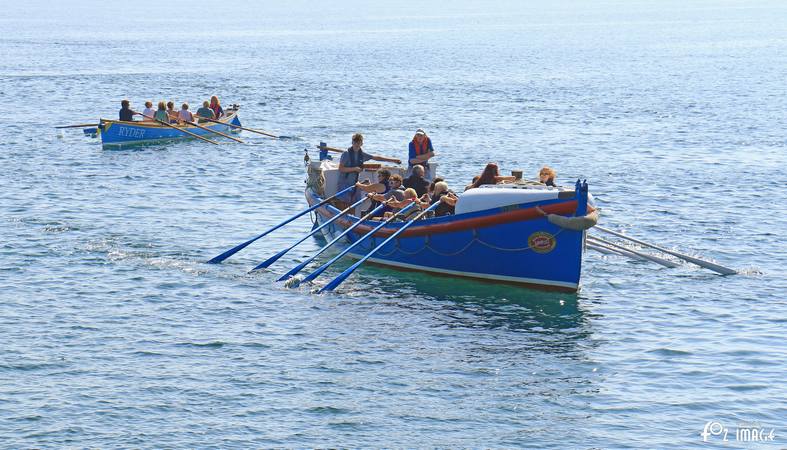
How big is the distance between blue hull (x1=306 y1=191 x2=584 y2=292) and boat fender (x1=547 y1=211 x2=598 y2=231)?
0.38ft

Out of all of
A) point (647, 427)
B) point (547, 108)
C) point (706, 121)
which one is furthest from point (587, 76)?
point (647, 427)

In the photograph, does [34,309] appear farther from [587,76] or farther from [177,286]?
[587,76]

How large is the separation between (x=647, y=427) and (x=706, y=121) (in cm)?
3808

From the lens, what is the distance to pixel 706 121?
50906 millimetres

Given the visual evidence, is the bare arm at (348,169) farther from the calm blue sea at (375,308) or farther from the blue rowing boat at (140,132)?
the blue rowing boat at (140,132)

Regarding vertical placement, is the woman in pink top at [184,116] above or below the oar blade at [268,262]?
above

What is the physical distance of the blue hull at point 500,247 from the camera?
1984 cm

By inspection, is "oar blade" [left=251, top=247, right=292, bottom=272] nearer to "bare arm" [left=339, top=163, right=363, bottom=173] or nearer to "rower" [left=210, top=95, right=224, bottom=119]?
"bare arm" [left=339, top=163, right=363, bottom=173]

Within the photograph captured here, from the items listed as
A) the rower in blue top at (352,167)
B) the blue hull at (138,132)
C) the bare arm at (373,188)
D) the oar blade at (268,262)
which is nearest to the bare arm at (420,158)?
the rower in blue top at (352,167)

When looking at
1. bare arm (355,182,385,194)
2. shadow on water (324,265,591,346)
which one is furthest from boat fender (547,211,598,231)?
bare arm (355,182,385,194)

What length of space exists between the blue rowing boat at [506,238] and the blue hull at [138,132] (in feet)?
67.9

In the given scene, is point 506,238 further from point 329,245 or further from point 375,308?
point 329,245

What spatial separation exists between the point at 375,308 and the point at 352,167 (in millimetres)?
5832

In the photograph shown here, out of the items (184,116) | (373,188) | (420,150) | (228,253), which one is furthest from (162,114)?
(373,188)
